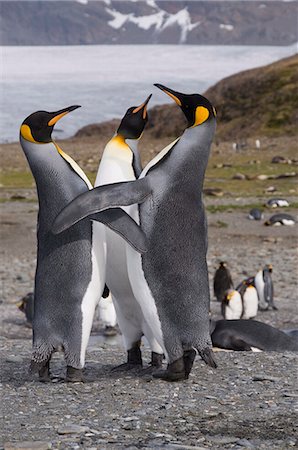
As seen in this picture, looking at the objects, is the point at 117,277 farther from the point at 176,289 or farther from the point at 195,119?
the point at 195,119

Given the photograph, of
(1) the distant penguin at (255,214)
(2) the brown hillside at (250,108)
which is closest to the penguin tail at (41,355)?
(1) the distant penguin at (255,214)

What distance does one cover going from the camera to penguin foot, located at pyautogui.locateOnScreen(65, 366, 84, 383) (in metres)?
3.95

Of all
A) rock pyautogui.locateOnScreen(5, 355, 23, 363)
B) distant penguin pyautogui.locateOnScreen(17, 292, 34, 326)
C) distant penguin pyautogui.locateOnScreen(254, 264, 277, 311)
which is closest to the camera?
rock pyautogui.locateOnScreen(5, 355, 23, 363)

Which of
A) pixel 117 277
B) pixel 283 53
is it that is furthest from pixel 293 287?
pixel 283 53

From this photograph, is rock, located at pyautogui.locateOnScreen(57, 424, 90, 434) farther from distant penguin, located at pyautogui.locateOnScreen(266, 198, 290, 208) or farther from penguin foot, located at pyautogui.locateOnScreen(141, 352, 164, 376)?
distant penguin, located at pyautogui.locateOnScreen(266, 198, 290, 208)

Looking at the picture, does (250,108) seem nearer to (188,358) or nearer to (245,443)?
(188,358)

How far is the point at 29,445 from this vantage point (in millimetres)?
3008

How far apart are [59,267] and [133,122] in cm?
76

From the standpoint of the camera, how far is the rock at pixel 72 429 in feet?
10.5

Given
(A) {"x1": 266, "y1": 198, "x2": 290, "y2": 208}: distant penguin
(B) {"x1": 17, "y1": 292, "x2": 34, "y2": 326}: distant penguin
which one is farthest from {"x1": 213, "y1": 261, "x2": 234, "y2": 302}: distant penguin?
(A) {"x1": 266, "y1": 198, "x2": 290, "y2": 208}: distant penguin

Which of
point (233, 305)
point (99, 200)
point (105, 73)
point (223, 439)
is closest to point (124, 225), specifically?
point (99, 200)

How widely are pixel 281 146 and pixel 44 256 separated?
27.6 m

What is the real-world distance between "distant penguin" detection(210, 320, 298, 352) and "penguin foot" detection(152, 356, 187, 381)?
171 cm

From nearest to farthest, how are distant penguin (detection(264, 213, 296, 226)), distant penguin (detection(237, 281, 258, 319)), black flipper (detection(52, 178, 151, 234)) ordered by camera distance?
black flipper (detection(52, 178, 151, 234)) → distant penguin (detection(237, 281, 258, 319)) → distant penguin (detection(264, 213, 296, 226))
